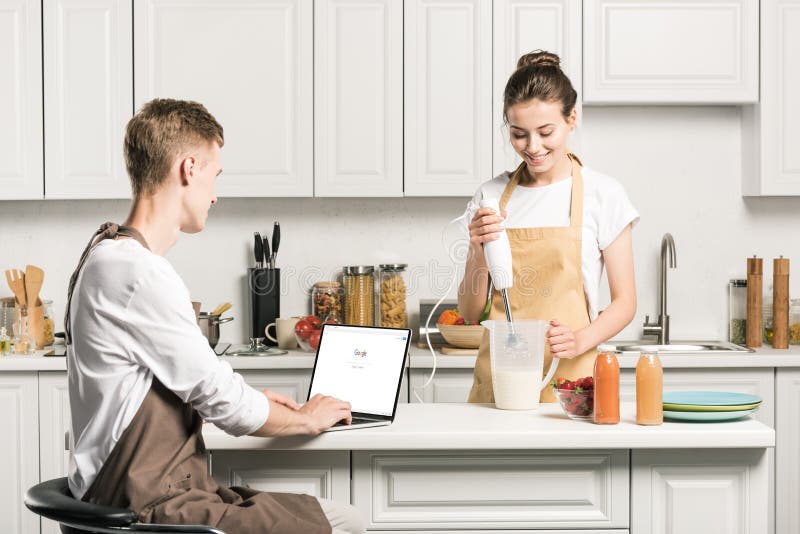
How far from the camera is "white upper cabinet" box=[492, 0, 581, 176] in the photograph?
3764 millimetres

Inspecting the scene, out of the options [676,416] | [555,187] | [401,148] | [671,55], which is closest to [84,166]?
[401,148]

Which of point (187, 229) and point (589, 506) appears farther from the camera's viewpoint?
point (589, 506)

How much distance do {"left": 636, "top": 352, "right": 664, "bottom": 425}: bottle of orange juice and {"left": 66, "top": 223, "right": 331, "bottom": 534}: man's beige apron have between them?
0.73 meters

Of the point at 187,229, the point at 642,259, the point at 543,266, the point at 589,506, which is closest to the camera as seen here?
the point at 187,229

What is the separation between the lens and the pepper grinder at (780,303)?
12.4 feet

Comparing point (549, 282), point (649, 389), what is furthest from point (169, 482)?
point (549, 282)

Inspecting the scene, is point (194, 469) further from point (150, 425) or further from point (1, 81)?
point (1, 81)

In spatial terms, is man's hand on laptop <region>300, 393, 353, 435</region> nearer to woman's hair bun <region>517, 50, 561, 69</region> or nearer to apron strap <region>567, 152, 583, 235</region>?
apron strap <region>567, 152, 583, 235</region>

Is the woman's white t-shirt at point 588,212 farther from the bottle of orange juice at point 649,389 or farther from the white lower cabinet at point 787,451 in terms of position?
the white lower cabinet at point 787,451

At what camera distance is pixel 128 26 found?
3.77 metres

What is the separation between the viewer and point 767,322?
13.1ft

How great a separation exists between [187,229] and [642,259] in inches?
107

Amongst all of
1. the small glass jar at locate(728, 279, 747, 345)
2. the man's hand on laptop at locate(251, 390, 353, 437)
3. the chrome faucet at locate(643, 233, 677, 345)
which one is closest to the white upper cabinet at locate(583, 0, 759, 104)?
the chrome faucet at locate(643, 233, 677, 345)

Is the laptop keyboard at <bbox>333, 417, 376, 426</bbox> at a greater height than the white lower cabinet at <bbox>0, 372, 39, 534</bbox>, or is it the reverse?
the laptop keyboard at <bbox>333, 417, 376, 426</bbox>
